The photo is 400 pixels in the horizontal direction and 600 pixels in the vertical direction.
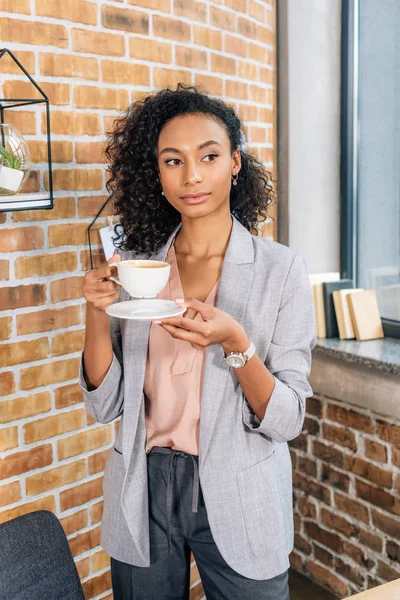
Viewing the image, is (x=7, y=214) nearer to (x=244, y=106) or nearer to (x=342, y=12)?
(x=244, y=106)

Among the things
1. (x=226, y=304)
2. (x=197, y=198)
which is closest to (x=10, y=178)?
(x=197, y=198)

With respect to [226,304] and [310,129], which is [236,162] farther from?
[310,129]

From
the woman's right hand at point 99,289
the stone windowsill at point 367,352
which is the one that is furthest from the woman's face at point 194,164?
the stone windowsill at point 367,352

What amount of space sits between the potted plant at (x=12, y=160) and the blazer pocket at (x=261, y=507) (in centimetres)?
83

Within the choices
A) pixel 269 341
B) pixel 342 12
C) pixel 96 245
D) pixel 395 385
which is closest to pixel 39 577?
pixel 269 341

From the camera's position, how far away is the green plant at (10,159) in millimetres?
→ 1536

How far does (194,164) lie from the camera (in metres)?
1.44

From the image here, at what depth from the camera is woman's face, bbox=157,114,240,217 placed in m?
1.44

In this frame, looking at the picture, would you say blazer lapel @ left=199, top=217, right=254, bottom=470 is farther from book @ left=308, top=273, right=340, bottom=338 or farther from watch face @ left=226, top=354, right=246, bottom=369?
book @ left=308, top=273, right=340, bottom=338

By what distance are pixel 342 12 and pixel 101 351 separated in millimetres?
1953

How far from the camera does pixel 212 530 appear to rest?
1420 millimetres

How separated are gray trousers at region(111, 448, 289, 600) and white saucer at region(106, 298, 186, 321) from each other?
364mm

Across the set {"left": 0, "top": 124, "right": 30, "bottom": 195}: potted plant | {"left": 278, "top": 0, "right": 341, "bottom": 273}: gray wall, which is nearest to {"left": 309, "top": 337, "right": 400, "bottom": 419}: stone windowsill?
{"left": 278, "top": 0, "right": 341, "bottom": 273}: gray wall

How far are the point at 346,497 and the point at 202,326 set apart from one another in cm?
156
